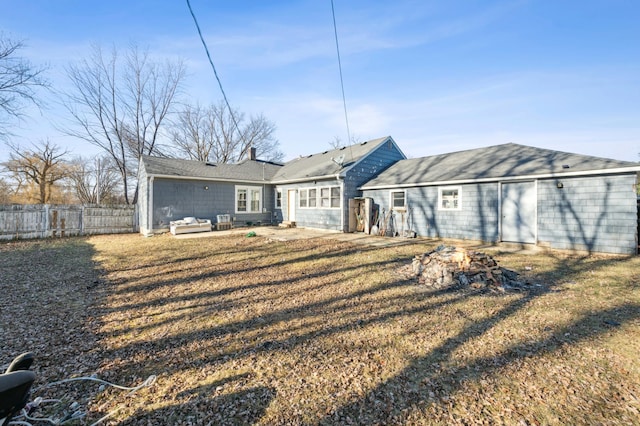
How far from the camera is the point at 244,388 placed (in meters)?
2.51

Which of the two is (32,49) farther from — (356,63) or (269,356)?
(269,356)

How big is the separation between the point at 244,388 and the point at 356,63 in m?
10.0

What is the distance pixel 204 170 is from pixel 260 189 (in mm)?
3352

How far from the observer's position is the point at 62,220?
508 inches

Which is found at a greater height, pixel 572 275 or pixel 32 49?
pixel 32 49

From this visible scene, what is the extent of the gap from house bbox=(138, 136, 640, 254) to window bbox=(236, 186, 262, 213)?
0.06 metres

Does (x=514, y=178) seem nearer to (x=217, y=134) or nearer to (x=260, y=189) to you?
(x=260, y=189)

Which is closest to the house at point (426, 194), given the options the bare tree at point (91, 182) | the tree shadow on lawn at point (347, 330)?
the tree shadow on lawn at point (347, 330)

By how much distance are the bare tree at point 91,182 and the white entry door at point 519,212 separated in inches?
1251

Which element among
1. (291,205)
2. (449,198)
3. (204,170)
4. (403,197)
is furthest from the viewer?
(291,205)

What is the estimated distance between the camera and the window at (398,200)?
12672mm

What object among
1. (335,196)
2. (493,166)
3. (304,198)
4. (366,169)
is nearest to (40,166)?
(304,198)

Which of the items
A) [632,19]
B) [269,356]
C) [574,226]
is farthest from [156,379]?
[632,19]

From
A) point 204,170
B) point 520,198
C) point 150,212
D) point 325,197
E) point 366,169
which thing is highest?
→ point 204,170
